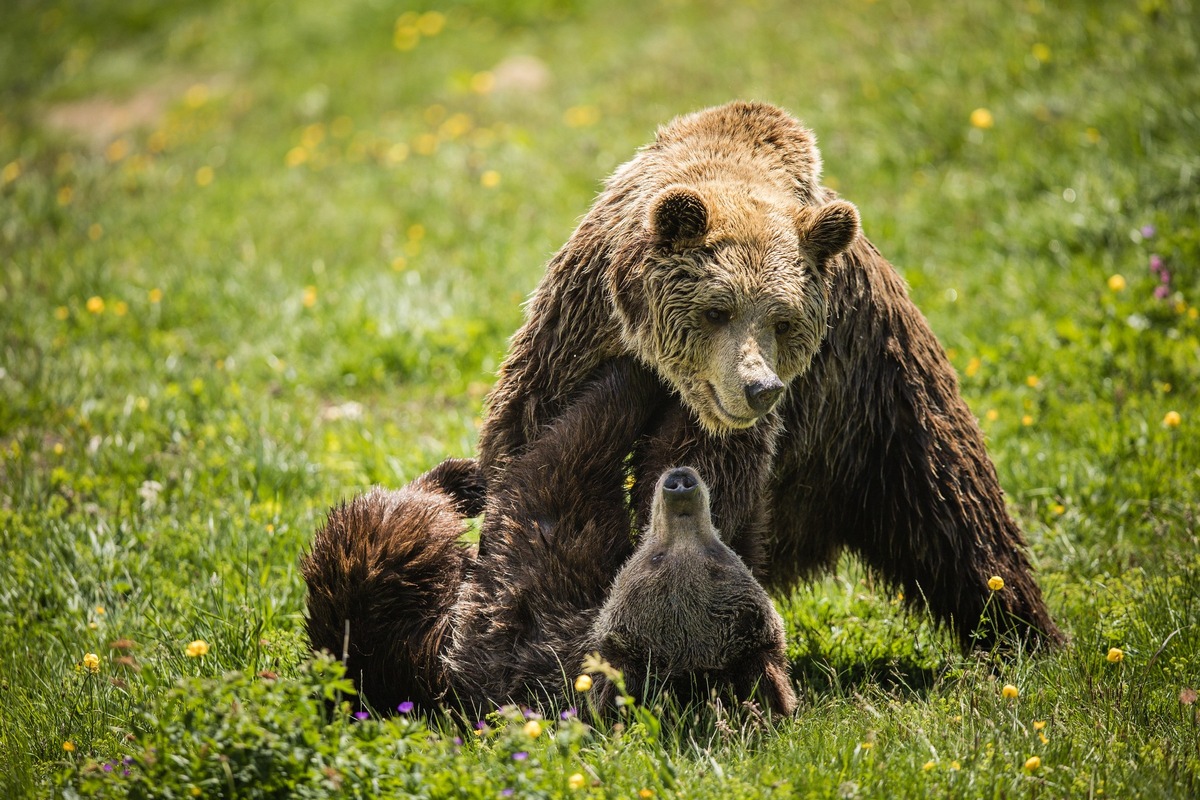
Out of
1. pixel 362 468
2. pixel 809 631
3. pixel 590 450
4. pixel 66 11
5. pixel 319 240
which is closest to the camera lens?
pixel 590 450

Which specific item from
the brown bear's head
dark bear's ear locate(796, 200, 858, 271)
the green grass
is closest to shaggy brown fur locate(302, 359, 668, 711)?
the green grass

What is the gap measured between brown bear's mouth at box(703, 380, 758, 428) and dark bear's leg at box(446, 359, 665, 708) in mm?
494

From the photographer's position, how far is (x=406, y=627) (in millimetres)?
4660

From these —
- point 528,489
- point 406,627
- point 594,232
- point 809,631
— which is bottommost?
point 809,631

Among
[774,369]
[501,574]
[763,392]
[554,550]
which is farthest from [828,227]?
[501,574]

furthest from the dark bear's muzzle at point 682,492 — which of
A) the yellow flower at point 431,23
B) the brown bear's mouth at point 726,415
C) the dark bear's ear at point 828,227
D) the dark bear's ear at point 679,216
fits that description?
the yellow flower at point 431,23

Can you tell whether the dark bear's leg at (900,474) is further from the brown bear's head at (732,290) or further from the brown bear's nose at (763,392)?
the brown bear's nose at (763,392)

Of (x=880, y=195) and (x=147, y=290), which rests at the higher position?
(x=880, y=195)

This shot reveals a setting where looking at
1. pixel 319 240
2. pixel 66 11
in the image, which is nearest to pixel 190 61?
pixel 66 11

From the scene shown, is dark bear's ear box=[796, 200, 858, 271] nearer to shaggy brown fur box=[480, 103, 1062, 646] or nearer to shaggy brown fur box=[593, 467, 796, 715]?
shaggy brown fur box=[480, 103, 1062, 646]

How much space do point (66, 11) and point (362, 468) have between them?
14.6 metres

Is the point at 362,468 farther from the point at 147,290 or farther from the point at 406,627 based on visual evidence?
the point at 147,290

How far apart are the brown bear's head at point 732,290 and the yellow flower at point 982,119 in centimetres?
557

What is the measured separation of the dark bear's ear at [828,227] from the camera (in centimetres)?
412
